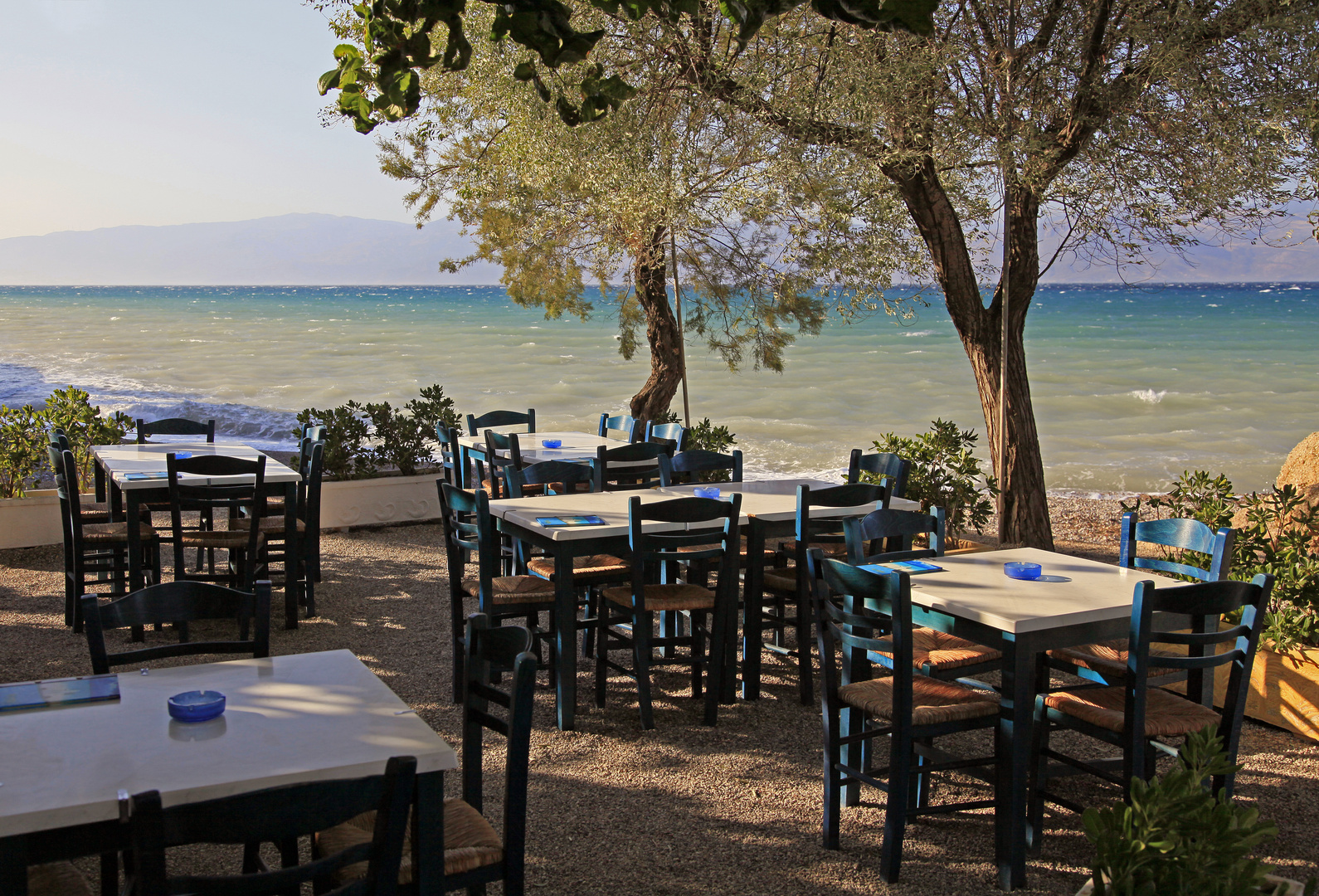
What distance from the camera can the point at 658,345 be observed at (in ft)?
34.3

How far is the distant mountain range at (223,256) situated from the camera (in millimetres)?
101875

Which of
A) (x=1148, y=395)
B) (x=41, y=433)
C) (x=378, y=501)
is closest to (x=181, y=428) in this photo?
(x=41, y=433)

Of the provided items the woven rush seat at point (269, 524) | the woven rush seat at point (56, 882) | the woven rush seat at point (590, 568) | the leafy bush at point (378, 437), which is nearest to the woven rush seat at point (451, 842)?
the woven rush seat at point (56, 882)

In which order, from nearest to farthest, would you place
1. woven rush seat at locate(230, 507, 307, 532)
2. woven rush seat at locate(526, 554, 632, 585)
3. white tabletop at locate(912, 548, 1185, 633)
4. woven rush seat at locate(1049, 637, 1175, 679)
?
1. white tabletop at locate(912, 548, 1185, 633)
2. woven rush seat at locate(1049, 637, 1175, 679)
3. woven rush seat at locate(526, 554, 632, 585)
4. woven rush seat at locate(230, 507, 307, 532)

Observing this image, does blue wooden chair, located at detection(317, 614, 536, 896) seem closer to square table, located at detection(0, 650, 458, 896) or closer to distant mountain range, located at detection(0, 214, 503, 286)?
square table, located at detection(0, 650, 458, 896)

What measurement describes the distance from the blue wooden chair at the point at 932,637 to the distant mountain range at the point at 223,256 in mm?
96634

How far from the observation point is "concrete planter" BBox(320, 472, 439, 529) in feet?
29.1

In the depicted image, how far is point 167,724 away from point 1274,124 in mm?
5654

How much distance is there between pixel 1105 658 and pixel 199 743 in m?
3.09

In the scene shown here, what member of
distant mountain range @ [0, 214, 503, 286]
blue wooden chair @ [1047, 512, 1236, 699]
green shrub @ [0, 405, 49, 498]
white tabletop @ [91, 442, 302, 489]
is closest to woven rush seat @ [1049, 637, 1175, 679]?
blue wooden chair @ [1047, 512, 1236, 699]

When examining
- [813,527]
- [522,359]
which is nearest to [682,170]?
[813,527]

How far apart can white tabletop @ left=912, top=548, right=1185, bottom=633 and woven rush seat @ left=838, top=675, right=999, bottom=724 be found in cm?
31

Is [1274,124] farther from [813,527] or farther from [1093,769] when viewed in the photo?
[1093,769]

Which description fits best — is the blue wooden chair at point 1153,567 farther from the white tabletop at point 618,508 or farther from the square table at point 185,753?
the square table at point 185,753
